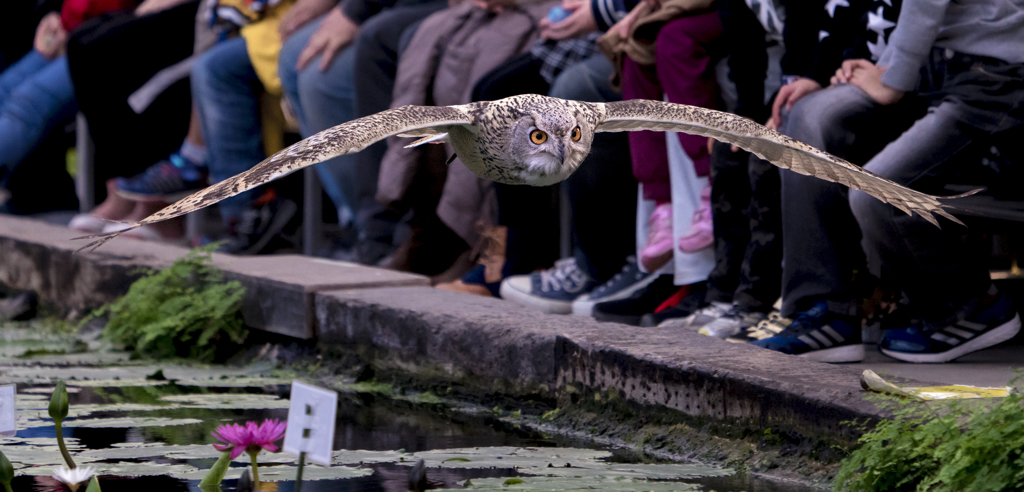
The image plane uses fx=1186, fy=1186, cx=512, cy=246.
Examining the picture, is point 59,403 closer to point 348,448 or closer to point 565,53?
point 348,448

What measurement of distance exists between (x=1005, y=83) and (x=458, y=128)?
4.82 ft

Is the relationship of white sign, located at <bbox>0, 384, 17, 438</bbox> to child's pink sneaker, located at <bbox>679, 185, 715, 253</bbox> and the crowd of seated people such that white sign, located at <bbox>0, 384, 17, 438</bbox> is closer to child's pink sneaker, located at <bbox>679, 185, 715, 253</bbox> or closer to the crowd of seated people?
the crowd of seated people

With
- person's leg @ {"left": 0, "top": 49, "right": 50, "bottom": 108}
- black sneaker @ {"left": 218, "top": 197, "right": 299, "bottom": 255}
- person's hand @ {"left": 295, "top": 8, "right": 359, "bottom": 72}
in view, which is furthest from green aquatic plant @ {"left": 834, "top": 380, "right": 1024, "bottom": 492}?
person's leg @ {"left": 0, "top": 49, "right": 50, "bottom": 108}

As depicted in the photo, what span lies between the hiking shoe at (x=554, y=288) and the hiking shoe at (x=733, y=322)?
2.85ft

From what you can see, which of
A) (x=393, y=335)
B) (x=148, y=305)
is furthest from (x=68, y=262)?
(x=393, y=335)

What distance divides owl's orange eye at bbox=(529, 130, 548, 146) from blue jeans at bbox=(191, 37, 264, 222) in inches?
153

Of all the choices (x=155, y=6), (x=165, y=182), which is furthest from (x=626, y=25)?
(x=155, y=6)

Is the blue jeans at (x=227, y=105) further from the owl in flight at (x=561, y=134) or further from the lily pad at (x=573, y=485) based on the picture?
the lily pad at (x=573, y=485)

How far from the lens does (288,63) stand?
5.94m

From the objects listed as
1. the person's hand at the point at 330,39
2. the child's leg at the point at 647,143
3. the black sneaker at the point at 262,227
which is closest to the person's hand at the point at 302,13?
the person's hand at the point at 330,39

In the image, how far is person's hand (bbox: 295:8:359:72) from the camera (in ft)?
18.6

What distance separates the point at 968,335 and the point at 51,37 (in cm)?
709

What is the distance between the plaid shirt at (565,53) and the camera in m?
4.50

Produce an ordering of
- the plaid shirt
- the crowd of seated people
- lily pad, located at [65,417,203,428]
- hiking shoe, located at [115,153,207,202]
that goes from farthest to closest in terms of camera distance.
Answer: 1. hiking shoe, located at [115,153,207,202]
2. the plaid shirt
3. the crowd of seated people
4. lily pad, located at [65,417,203,428]
